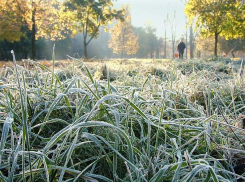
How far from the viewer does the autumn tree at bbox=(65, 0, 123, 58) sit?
74.3ft

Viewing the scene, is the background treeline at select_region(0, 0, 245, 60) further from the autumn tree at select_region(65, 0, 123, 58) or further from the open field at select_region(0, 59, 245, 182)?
the open field at select_region(0, 59, 245, 182)

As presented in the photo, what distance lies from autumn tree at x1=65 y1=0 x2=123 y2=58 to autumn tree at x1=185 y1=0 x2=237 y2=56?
31.8 feet

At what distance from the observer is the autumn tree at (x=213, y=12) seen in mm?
15898

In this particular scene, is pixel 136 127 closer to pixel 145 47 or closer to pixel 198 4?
pixel 198 4

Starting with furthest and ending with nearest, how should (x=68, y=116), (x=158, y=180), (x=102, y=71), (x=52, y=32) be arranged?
1. (x=52, y=32)
2. (x=102, y=71)
3. (x=68, y=116)
4. (x=158, y=180)

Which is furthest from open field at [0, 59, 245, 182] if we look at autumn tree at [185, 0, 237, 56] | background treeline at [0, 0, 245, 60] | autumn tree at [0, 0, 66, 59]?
autumn tree at [0, 0, 66, 59]

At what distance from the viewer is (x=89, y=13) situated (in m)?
23.7

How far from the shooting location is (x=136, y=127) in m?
1.09

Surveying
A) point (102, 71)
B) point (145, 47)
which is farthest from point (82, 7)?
point (145, 47)

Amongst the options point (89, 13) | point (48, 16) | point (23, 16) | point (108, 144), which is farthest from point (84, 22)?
point (108, 144)

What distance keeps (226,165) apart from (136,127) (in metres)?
0.42

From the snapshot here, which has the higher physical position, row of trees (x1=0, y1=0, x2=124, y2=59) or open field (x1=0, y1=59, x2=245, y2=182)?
row of trees (x1=0, y1=0, x2=124, y2=59)

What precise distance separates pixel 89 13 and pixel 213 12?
41.9 ft

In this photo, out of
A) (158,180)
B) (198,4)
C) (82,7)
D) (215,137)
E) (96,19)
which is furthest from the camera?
(96,19)
